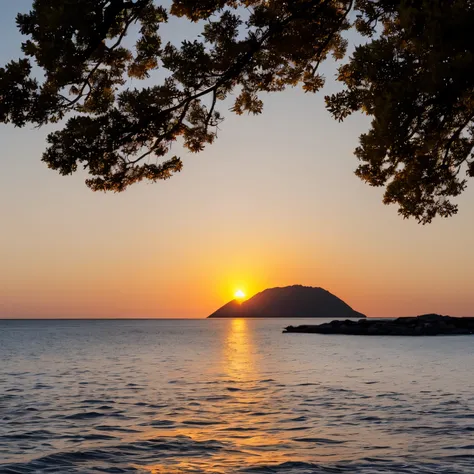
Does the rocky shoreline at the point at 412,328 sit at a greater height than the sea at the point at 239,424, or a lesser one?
greater

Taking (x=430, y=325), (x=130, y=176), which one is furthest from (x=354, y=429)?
(x=430, y=325)

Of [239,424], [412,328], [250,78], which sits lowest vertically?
[239,424]

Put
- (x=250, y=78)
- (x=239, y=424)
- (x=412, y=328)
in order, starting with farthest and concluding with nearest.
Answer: (x=412, y=328) → (x=239, y=424) → (x=250, y=78)

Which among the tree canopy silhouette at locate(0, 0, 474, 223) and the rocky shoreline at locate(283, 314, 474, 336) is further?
the rocky shoreline at locate(283, 314, 474, 336)

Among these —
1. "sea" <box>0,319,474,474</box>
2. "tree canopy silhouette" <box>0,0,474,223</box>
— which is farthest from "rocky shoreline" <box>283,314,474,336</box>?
"tree canopy silhouette" <box>0,0,474,223</box>

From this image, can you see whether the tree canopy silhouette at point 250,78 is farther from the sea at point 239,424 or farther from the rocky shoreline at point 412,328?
the rocky shoreline at point 412,328

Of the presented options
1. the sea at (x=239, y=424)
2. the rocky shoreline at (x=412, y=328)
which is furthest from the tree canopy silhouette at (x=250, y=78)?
the rocky shoreline at (x=412, y=328)

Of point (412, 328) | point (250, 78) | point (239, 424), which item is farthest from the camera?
point (412, 328)

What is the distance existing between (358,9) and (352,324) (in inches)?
5128

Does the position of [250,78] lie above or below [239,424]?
above

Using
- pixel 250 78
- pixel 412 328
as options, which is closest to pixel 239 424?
pixel 250 78

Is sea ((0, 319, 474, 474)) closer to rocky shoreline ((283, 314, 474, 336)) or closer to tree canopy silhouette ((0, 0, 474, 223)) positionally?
tree canopy silhouette ((0, 0, 474, 223))

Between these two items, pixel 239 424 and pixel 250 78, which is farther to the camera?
pixel 239 424

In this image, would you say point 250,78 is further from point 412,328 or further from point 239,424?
point 412,328
